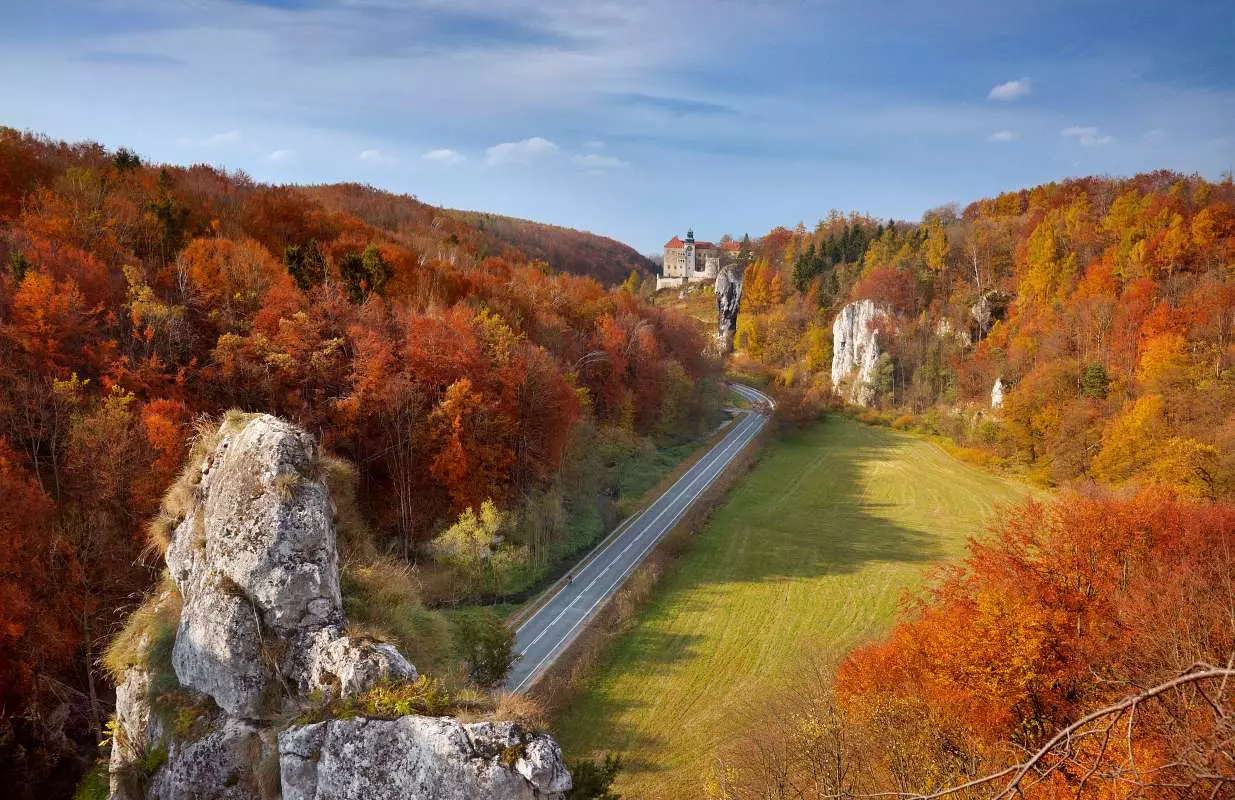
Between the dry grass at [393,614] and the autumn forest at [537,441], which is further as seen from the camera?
the autumn forest at [537,441]

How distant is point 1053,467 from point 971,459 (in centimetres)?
897

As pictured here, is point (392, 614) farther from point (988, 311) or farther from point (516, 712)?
point (988, 311)

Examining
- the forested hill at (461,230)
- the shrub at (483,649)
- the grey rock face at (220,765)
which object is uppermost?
the forested hill at (461,230)

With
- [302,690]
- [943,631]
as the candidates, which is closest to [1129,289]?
[943,631]

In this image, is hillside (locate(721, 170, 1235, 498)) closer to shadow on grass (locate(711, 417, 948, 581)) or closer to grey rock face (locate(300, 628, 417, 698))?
shadow on grass (locate(711, 417, 948, 581))

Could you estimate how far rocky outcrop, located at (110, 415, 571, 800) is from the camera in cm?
1102

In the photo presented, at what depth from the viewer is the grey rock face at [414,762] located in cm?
1077

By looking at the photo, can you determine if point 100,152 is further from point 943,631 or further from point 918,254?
point 918,254

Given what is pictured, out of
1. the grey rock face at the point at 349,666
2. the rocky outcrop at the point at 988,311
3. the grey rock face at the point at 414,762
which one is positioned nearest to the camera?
the grey rock face at the point at 414,762

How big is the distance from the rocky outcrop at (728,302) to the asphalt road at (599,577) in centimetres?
5510

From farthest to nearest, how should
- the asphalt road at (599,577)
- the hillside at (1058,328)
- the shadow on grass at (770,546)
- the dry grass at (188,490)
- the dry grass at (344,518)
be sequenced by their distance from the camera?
the hillside at (1058,328) < the asphalt road at (599,577) < the shadow on grass at (770,546) < the dry grass at (344,518) < the dry grass at (188,490)

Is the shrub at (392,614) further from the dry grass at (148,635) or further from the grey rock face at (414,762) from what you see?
the dry grass at (148,635)

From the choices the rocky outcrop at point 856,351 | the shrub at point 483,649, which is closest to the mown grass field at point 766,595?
the shrub at point 483,649

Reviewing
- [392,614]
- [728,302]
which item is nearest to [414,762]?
[392,614]
